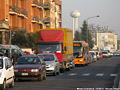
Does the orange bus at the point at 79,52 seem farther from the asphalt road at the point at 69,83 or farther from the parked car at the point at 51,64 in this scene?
the asphalt road at the point at 69,83

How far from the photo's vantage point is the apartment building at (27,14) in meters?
61.6

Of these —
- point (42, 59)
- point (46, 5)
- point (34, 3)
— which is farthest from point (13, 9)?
point (42, 59)

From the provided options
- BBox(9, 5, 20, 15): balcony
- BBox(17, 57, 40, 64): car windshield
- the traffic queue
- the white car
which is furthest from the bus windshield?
BBox(9, 5, 20, 15): balcony

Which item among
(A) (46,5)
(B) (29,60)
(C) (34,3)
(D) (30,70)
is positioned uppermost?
(A) (46,5)

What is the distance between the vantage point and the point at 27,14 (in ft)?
245

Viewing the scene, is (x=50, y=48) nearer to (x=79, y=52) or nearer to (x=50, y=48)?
(x=50, y=48)

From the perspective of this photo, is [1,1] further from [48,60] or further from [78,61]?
[48,60]

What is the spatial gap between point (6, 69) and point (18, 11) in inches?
1890

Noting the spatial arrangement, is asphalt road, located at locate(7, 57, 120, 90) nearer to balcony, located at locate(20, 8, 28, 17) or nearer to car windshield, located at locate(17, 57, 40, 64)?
car windshield, located at locate(17, 57, 40, 64)

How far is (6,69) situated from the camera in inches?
774

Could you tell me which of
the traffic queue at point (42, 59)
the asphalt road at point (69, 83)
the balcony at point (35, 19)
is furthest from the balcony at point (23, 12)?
the asphalt road at point (69, 83)

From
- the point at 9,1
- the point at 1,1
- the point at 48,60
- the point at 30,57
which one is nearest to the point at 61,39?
the point at 48,60

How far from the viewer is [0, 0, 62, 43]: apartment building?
61.6 meters

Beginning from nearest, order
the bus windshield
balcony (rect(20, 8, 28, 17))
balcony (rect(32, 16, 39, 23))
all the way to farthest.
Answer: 1. the bus windshield
2. balcony (rect(20, 8, 28, 17))
3. balcony (rect(32, 16, 39, 23))
